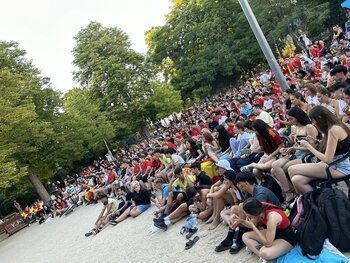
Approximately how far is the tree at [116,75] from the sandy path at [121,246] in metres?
23.8

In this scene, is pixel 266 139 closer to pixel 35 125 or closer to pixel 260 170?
pixel 260 170

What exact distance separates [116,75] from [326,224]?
3616 cm

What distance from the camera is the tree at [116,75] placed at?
39.4m

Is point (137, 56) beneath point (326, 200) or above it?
above

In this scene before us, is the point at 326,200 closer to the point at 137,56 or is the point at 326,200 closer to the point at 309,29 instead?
the point at 309,29

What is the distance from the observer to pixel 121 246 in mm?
9539

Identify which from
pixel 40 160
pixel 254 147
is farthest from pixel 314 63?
pixel 40 160

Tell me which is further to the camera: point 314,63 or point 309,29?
point 309,29

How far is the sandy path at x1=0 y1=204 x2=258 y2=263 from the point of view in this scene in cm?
664

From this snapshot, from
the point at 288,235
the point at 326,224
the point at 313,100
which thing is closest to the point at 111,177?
the point at 313,100

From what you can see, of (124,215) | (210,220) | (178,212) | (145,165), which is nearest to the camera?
(210,220)

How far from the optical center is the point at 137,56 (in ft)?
133

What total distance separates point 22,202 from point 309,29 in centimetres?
3154

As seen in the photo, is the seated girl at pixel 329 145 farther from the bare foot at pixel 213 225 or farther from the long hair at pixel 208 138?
the long hair at pixel 208 138
